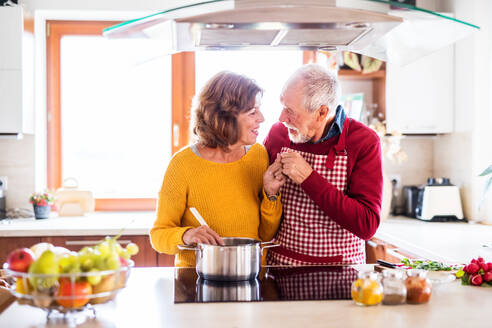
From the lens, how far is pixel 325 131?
1.92m

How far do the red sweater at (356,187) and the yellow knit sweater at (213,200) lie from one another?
19 cm

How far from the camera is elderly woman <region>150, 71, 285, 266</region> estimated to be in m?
1.80

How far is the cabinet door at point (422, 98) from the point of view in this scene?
3285mm

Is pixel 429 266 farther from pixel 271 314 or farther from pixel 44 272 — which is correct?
pixel 44 272

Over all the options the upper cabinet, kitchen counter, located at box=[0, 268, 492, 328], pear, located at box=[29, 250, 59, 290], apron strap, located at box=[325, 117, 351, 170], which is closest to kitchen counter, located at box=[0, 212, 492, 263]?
the upper cabinet

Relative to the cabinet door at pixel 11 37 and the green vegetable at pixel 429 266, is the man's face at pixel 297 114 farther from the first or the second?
the cabinet door at pixel 11 37

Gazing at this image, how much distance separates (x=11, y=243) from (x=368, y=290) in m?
2.27

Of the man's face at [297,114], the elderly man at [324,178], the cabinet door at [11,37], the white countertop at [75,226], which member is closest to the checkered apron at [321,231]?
the elderly man at [324,178]

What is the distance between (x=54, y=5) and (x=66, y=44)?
14.8 inches

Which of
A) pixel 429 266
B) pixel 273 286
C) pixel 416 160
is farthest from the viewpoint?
pixel 416 160

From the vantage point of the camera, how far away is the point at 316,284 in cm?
151

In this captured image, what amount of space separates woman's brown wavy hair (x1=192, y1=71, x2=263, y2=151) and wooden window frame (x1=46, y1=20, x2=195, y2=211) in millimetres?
1822

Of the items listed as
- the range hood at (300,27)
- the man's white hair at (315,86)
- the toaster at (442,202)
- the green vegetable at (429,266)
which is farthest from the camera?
the toaster at (442,202)

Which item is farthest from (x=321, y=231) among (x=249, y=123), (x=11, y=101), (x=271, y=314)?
(x=11, y=101)
